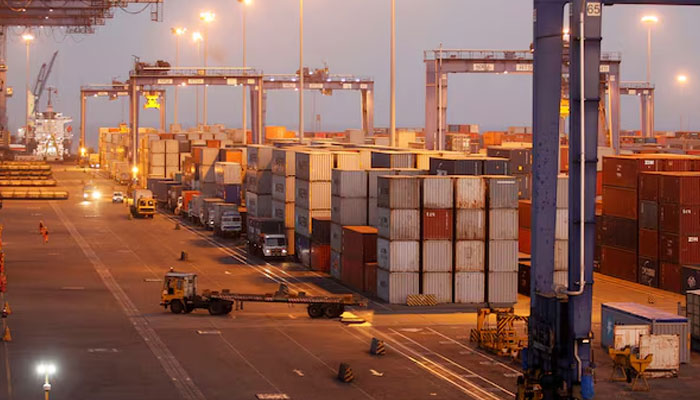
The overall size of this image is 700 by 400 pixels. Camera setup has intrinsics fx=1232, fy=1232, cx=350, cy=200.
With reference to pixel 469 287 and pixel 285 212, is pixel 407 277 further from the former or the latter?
pixel 285 212

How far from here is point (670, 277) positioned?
6775cm

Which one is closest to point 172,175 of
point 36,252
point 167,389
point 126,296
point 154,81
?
point 154,81

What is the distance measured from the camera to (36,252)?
82750 mm

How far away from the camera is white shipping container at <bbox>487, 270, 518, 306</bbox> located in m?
60.2

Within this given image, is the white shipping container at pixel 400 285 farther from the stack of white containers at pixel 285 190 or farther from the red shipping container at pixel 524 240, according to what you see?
the stack of white containers at pixel 285 190

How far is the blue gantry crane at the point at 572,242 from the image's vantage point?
37938 millimetres

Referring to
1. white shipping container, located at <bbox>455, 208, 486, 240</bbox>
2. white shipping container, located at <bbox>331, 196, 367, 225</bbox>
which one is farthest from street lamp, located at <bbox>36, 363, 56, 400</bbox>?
white shipping container, located at <bbox>331, 196, 367, 225</bbox>

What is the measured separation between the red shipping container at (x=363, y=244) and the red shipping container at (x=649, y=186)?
16.0m

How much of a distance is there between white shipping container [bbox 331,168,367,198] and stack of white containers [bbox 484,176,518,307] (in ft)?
36.8

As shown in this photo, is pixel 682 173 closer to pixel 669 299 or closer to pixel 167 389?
pixel 669 299

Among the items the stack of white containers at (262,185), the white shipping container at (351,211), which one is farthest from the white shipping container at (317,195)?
the stack of white containers at (262,185)

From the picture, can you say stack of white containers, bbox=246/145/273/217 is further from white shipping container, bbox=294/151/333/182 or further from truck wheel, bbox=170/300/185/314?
truck wheel, bbox=170/300/185/314

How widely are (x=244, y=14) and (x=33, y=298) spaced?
69.2 metres

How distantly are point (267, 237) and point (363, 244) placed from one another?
16.4m
